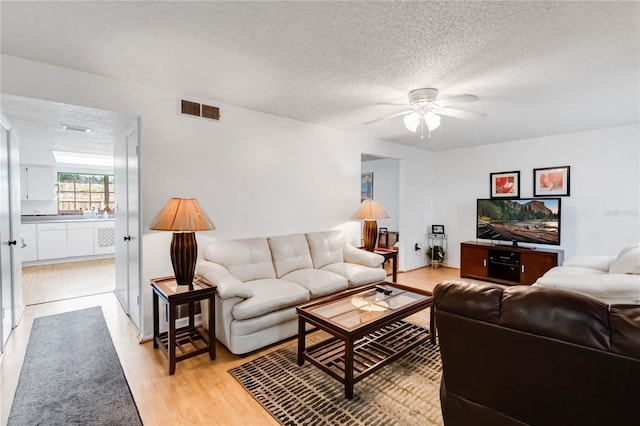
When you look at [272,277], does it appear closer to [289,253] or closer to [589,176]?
[289,253]

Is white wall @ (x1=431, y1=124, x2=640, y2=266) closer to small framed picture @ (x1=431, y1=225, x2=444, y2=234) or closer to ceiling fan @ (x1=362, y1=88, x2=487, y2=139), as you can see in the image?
small framed picture @ (x1=431, y1=225, x2=444, y2=234)

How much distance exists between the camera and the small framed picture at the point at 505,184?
5145 millimetres

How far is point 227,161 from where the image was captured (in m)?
3.39

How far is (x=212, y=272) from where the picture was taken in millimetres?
2812

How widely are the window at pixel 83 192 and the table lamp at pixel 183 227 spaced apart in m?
5.80

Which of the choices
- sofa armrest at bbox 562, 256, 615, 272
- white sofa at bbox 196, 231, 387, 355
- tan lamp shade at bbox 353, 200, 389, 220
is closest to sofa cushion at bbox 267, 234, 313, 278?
white sofa at bbox 196, 231, 387, 355

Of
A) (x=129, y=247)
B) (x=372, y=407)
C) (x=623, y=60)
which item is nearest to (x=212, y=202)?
(x=129, y=247)

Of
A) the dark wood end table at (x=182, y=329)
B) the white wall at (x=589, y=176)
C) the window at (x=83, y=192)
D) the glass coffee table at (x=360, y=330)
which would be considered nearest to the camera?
the glass coffee table at (x=360, y=330)

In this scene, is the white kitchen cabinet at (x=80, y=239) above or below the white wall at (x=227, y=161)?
below

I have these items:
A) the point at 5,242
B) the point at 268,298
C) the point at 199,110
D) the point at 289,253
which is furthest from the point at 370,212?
the point at 5,242

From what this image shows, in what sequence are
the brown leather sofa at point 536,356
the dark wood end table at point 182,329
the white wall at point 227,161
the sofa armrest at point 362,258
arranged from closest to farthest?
the brown leather sofa at point 536,356
the dark wood end table at point 182,329
the white wall at point 227,161
the sofa armrest at point 362,258

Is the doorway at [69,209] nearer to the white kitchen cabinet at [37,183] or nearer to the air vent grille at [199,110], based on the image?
the white kitchen cabinet at [37,183]

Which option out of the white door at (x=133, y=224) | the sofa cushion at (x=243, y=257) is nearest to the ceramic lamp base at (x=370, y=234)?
the sofa cushion at (x=243, y=257)

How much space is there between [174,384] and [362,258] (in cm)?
258
